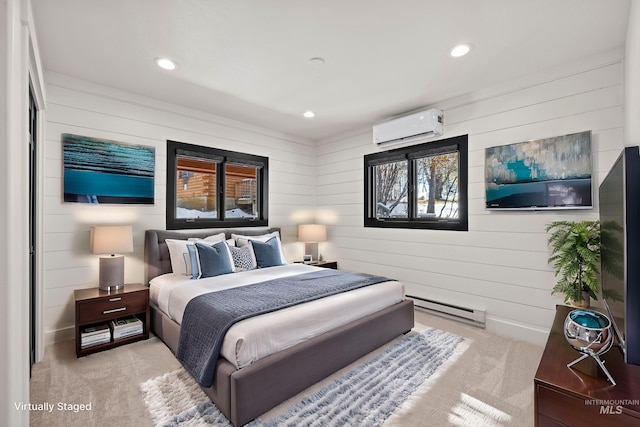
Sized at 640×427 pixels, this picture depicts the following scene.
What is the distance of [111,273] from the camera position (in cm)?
295

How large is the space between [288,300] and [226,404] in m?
0.82

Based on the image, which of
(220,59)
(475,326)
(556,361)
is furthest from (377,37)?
(475,326)

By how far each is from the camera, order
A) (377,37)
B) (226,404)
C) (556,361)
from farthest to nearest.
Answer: (377,37) → (226,404) → (556,361)

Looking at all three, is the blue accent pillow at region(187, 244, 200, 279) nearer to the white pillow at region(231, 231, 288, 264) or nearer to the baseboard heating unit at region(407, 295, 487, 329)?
the white pillow at region(231, 231, 288, 264)

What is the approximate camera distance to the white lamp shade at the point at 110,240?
2869 millimetres

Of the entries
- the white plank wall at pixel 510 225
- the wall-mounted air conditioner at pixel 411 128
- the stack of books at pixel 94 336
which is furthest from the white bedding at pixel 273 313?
the wall-mounted air conditioner at pixel 411 128

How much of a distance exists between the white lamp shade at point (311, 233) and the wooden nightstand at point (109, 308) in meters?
2.35

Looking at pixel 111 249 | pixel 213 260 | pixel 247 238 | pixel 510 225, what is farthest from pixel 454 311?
pixel 111 249

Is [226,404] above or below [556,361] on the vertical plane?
below

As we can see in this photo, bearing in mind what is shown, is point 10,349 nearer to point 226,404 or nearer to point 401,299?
point 226,404

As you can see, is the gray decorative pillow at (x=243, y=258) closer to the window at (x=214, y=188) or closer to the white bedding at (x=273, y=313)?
the white bedding at (x=273, y=313)

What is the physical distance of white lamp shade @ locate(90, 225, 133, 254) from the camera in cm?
287

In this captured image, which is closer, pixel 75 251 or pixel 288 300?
pixel 288 300

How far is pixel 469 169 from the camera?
340 cm
